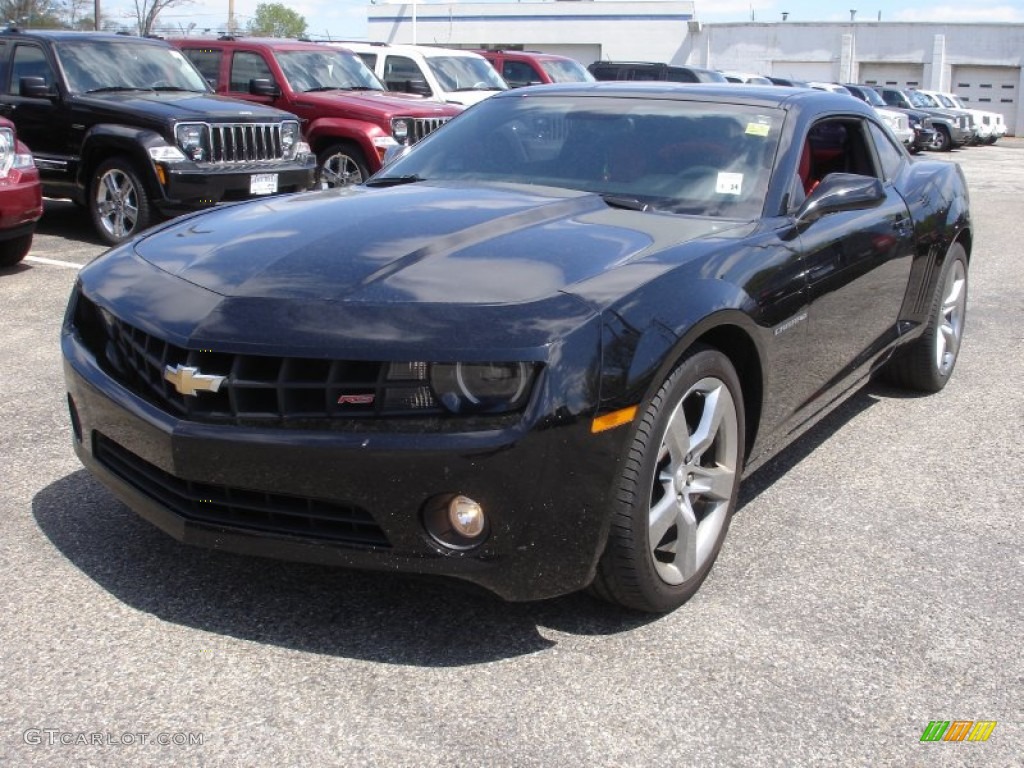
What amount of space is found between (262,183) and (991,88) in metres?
50.3

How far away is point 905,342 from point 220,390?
343 centimetres

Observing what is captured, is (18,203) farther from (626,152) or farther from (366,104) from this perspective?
(626,152)

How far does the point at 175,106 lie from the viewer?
9742 millimetres

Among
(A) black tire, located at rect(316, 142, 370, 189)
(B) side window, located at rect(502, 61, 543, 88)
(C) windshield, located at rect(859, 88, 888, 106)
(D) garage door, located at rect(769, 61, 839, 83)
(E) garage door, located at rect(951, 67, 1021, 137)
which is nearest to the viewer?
(A) black tire, located at rect(316, 142, 370, 189)

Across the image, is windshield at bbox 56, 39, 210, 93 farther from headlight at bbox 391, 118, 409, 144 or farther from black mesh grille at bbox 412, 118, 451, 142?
black mesh grille at bbox 412, 118, 451, 142

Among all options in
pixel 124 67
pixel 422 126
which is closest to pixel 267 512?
pixel 124 67

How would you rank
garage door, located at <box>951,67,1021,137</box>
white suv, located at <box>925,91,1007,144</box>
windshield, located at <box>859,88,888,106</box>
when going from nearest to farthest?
windshield, located at <box>859,88,888,106</box>
white suv, located at <box>925,91,1007,144</box>
garage door, located at <box>951,67,1021,137</box>

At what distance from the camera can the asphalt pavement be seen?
8.64 ft

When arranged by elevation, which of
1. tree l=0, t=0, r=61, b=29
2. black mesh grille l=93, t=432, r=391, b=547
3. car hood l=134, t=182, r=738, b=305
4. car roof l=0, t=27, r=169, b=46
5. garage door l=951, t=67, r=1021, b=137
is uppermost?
tree l=0, t=0, r=61, b=29

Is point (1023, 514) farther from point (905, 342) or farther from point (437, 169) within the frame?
point (437, 169)

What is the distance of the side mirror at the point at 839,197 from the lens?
404cm

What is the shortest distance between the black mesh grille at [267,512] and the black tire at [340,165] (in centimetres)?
891

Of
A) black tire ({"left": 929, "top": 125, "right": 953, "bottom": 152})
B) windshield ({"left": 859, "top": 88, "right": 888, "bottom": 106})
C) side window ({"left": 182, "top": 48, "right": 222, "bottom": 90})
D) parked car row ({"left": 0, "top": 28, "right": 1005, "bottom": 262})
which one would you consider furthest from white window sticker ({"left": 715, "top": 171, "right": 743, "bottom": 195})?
black tire ({"left": 929, "top": 125, "right": 953, "bottom": 152})

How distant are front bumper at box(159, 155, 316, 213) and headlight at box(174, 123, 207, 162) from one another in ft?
0.40
